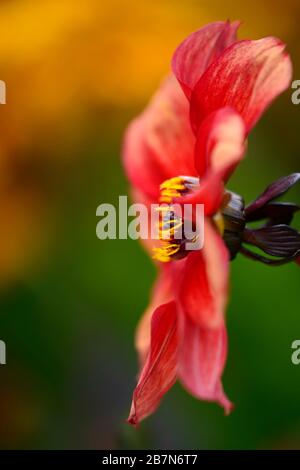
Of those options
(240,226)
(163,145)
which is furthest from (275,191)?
(163,145)

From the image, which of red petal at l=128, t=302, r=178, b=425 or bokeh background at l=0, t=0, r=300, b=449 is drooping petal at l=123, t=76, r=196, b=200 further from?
bokeh background at l=0, t=0, r=300, b=449

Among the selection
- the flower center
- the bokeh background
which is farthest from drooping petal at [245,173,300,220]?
the bokeh background

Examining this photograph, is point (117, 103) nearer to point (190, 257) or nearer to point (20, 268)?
point (20, 268)

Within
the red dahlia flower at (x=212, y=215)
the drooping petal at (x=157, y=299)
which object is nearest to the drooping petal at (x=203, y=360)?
the red dahlia flower at (x=212, y=215)

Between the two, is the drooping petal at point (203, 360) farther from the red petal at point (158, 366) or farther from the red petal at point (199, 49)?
the red petal at point (199, 49)

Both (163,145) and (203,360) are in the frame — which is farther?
(163,145)

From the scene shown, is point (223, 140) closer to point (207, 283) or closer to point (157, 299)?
point (207, 283)
